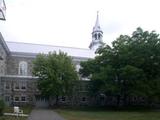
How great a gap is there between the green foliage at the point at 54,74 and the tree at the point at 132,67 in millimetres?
4335

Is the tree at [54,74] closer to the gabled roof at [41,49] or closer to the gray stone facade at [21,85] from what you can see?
the gray stone facade at [21,85]

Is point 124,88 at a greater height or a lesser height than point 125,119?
greater

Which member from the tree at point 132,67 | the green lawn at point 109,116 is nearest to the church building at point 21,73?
the tree at point 132,67

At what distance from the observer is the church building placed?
59750 millimetres

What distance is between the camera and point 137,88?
49969mm

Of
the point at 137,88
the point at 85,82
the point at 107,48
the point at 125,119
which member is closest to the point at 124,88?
the point at 137,88

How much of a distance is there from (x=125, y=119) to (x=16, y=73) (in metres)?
37.6

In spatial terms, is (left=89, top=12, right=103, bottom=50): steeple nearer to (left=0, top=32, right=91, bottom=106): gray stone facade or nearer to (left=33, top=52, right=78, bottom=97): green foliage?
(left=0, top=32, right=91, bottom=106): gray stone facade

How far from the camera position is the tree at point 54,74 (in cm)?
5375

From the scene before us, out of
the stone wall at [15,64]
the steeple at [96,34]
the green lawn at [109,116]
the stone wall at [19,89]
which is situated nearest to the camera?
the green lawn at [109,116]

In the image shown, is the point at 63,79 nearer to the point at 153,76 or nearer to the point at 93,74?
the point at 93,74

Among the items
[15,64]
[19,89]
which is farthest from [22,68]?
[19,89]

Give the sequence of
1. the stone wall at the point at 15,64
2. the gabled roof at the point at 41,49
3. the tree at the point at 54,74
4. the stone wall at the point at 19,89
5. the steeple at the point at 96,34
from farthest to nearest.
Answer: the steeple at the point at 96,34
the gabled roof at the point at 41,49
the stone wall at the point at 15,64
the stone wall at the point at 19,89
the tree at the point at 54,74

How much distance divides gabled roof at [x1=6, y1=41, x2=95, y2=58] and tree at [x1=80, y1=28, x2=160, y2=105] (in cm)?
1704
